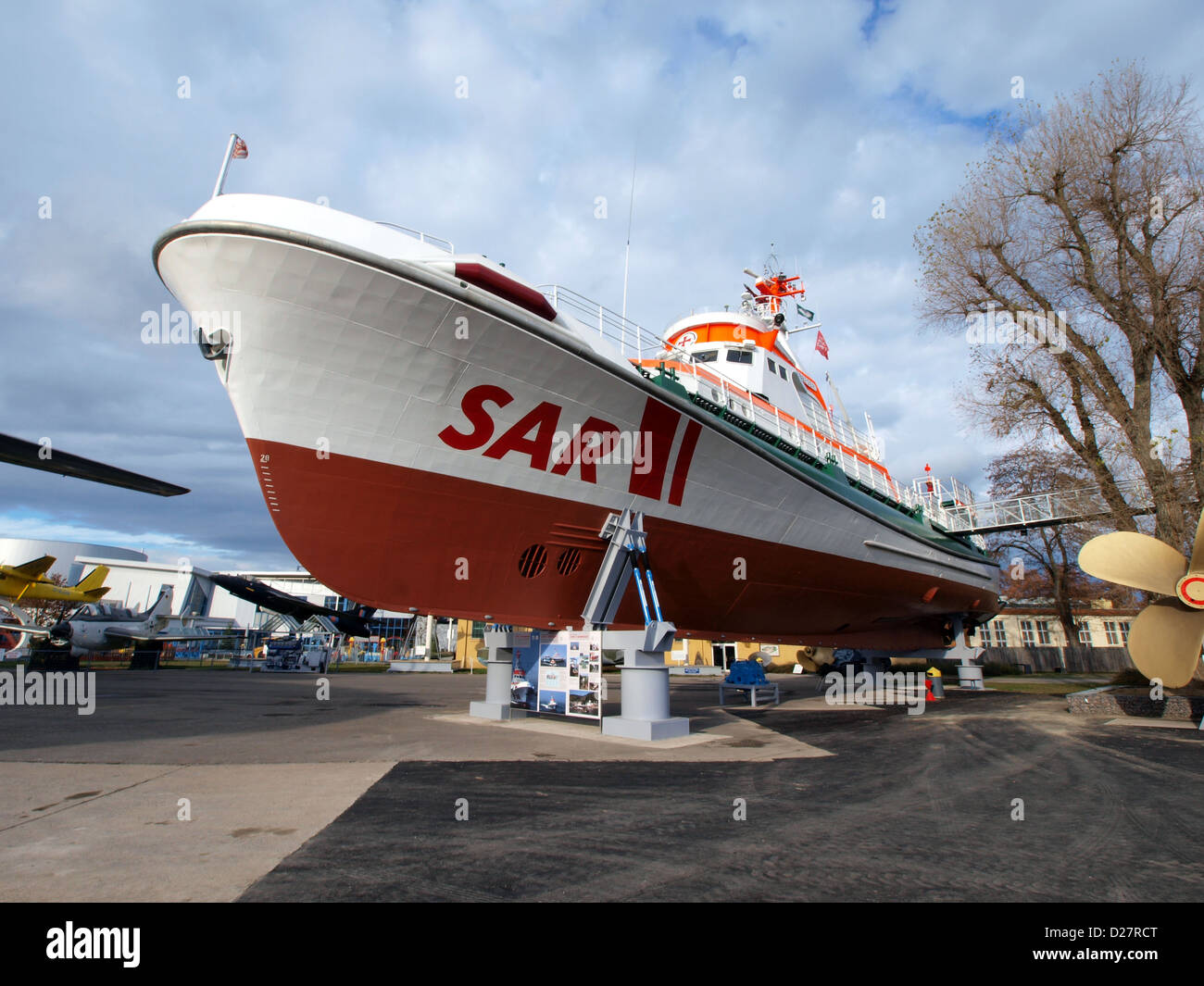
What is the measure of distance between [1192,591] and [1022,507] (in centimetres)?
1009

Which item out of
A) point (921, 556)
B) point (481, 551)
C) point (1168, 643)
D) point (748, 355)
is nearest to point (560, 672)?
point (481, 551)

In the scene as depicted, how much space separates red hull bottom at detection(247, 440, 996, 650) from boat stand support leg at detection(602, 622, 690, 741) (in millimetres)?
1468

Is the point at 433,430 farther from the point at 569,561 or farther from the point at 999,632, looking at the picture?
the point at 999,632

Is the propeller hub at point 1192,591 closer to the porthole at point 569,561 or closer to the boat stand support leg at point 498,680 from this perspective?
the porthole at point 569,561

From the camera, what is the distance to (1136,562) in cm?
1195

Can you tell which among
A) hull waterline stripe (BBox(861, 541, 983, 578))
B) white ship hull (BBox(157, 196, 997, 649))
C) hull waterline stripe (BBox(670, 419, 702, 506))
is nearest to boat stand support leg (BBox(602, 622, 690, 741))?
white ship hull (BBox(157, 196, 997, 649))

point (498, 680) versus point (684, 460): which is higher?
point (684, 460)

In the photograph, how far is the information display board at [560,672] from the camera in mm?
10234

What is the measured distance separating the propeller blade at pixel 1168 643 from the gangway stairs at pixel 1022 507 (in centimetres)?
553

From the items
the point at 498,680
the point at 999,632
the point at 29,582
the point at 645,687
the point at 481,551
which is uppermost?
the point at 481,551

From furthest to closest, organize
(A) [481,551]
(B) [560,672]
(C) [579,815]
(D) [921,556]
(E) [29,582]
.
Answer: (E) [29,582] < (D) [921,556] < (B) [560,672] < (A) [481,551] < (C) [579,815]

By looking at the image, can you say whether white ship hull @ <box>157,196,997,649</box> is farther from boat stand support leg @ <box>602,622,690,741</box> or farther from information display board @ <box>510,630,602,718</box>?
boat stand support leg @ <box>602,622,690,741</box>

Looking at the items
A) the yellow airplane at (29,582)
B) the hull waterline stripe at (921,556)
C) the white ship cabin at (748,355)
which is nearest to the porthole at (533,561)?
the white ship cabin at (748,355)

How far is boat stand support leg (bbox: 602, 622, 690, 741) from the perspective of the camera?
9695mm
